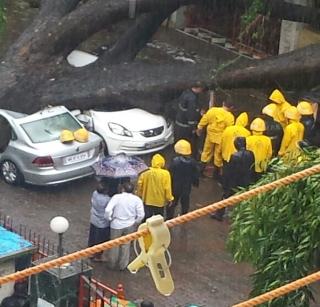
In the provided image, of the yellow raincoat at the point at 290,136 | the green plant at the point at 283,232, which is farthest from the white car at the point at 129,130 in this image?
the green plant at the point at 283,232

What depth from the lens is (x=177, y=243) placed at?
15766mm

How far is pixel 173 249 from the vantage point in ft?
51.1

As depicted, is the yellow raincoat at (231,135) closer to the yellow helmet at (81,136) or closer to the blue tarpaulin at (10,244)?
the yellow helmet at (81,136)

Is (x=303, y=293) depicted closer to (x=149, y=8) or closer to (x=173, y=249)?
(x=173, y=249)

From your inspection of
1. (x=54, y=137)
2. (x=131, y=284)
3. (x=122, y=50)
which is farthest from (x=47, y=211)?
(x=122, y=50)

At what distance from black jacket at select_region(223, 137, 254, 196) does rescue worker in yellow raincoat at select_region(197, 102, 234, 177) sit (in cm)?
127

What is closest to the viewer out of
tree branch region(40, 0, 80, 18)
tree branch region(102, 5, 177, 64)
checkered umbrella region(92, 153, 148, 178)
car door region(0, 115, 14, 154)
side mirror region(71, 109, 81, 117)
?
checkered umbrella region(92, 153, 148, 178)

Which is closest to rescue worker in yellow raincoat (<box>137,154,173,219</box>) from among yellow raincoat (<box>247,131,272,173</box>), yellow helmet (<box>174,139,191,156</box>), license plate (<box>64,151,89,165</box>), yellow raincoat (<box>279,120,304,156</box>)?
yellow helmet (<box>174,139,191,156</box>)

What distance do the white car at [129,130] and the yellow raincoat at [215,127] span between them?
102 centimetres

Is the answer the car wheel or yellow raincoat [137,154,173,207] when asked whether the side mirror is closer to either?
the car wheel

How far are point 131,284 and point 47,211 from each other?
2702mm

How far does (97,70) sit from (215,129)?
4.14 metres

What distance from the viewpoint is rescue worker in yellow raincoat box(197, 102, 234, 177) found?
1734cm

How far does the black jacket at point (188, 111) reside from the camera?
18203mm
